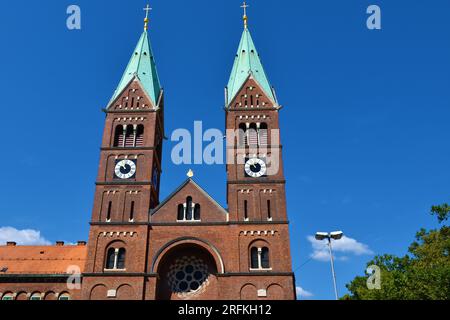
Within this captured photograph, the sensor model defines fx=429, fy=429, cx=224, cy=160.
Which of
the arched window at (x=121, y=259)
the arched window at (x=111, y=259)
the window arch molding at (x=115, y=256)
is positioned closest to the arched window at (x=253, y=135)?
the window arch molding at (x=115, y=256)

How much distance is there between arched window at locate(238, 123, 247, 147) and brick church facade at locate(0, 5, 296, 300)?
0.09 m

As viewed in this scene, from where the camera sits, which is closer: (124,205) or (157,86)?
(124,205)

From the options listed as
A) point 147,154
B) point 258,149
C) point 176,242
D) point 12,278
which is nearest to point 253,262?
point 176,242

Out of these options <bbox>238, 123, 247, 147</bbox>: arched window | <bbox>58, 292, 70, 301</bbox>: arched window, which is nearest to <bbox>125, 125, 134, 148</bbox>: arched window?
<bbox>238, 123, 247, 147</bbox>: arched window

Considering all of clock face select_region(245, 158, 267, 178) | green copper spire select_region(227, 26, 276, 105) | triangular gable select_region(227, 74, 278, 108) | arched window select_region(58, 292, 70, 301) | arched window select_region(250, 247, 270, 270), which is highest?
green copper spire select_region(227, 26, 276, 105)

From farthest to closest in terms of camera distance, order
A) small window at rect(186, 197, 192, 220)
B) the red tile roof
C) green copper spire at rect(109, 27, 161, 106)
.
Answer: green copper spire at rect(109, 27, 161, 106) < the red tile roof < small window at rect(186, 197, 192, 220)

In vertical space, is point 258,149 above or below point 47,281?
above

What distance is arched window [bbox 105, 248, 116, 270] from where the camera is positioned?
3306 cm

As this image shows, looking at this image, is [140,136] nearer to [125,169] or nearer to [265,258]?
[125,169]

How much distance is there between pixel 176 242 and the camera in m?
33.5

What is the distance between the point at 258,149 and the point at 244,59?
12589mm

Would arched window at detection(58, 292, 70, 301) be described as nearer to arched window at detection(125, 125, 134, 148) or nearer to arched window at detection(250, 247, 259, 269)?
arched window at detection(125, 125, 134, 148)

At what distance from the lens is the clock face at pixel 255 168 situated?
120 ft
